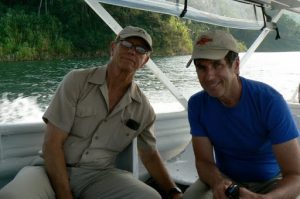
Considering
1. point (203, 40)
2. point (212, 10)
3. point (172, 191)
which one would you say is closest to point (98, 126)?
point (172, 191)

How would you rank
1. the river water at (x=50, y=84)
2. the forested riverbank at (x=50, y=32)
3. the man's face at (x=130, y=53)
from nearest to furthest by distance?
the man's face at (x=130, y=53)
the river water at (x=50, y=84)
the forested riverbank at (x=50, y=32)

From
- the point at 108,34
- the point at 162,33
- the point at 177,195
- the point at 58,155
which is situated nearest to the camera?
the point at 58,155

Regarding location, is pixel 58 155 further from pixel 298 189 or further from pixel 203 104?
pixel 298 189

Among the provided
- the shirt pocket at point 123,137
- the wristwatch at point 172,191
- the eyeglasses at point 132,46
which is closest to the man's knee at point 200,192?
the wristwatch at point 172,191

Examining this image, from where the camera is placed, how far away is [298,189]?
4.36 ft

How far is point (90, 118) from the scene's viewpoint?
5.36ft

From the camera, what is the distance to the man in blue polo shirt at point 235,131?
1333 mm

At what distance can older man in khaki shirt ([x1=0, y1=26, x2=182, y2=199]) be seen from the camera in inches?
61.5

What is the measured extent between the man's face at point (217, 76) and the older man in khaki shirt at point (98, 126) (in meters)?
0.39

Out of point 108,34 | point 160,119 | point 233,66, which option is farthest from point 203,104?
point 108,34

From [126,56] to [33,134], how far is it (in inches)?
28.0

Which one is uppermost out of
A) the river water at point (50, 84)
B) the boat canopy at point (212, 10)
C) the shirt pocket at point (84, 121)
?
the boat canopy at point (212, 10)

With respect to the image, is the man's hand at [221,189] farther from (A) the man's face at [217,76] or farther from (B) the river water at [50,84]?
(B) the river water at [50,84]

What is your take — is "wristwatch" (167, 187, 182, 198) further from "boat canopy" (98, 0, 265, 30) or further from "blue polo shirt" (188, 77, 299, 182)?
"boat canopy" (98, 0, 265, 30)
